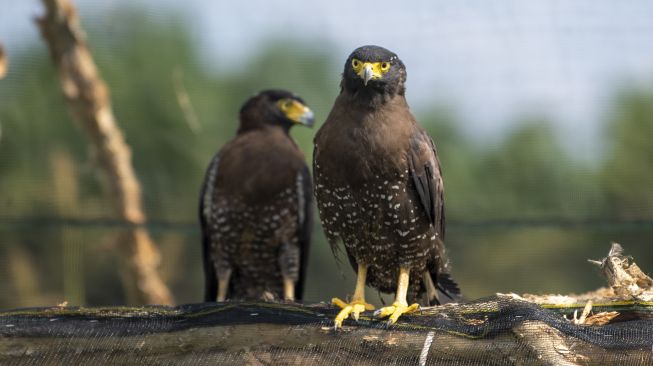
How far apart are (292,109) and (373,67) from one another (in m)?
2.31

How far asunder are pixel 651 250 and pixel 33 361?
5227mm

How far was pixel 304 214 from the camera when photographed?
6.01m

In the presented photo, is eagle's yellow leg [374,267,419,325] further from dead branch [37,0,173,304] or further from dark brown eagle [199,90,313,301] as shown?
dead branch [37,0,173,304]

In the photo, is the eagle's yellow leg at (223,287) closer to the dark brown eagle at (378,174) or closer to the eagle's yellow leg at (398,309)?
the dark brown eagle at (378,174)

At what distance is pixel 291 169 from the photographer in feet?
19.7

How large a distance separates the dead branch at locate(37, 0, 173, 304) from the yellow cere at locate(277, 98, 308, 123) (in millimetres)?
1490

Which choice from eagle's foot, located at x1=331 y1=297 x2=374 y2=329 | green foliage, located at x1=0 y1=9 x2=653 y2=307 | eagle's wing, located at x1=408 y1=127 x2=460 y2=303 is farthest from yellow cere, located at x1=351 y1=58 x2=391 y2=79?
green foliage, located at x1=0 y1=9 x2=653 y2=307

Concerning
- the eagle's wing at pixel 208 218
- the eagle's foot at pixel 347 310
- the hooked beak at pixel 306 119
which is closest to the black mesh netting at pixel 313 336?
the eagle's foot at pixel 347 310

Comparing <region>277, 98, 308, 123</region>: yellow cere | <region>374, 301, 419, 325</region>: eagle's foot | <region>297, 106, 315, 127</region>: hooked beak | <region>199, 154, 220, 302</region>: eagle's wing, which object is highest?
<region>277, 98, 308, 123</region>: yellow cere

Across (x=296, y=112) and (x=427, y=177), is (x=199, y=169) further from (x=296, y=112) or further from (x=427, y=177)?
(x=427, y=177)

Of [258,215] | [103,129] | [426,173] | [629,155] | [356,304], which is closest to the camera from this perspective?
[356,304]

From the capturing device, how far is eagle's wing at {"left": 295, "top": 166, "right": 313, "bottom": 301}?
5.98 metres

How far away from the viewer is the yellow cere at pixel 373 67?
13.2 feet

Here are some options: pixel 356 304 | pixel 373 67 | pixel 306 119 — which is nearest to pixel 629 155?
pixel 306 119
